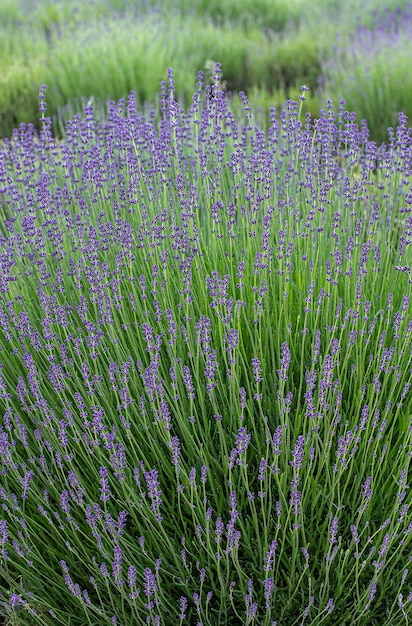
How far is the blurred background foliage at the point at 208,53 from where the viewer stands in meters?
6.10

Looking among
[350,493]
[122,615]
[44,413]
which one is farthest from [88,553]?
[350,493]

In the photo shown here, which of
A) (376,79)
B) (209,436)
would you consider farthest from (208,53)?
(209,436)

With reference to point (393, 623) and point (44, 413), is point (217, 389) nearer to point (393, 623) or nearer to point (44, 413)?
point (44, 413)

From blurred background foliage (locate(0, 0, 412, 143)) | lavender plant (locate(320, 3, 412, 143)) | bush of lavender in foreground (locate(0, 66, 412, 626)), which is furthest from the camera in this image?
blurred background foliage (locate(0, 0, 412, 143))

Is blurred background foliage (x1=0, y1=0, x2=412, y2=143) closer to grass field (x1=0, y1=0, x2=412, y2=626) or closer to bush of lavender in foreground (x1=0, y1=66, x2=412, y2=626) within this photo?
grass field (x1=0, y1=0, x2=412, y2=626)

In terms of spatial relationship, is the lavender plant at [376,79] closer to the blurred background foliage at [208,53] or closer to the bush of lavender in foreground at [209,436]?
the blurred background foliage at [208,53]

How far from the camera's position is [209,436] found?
212 cm

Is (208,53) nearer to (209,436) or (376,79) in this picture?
(376,79)

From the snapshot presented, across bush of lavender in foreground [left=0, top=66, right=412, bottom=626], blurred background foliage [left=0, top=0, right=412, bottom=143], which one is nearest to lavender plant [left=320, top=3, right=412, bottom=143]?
blurred background foliage [left=0, top=0, right=412, bottom=143]

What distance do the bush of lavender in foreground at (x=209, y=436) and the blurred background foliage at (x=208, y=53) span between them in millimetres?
2717

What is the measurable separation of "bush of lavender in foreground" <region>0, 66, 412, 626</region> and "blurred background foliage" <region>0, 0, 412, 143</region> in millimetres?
2717

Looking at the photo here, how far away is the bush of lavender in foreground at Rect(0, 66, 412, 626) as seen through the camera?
6.02ft

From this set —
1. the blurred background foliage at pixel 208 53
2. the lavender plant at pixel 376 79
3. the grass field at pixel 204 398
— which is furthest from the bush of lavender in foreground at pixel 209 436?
the lavender plant at pixel 376 79

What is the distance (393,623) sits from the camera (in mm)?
2000
